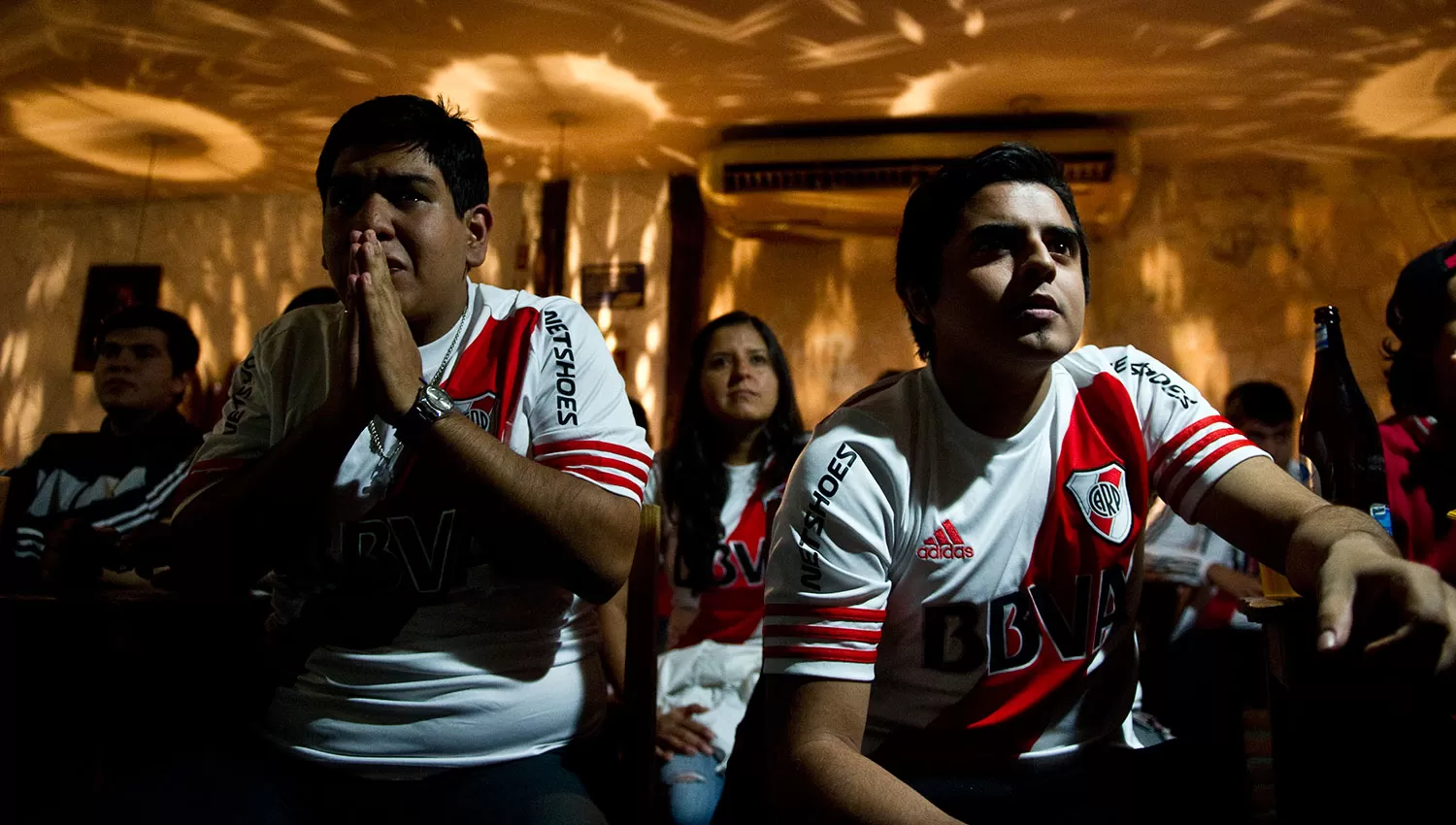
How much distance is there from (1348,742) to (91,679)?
5.17ft

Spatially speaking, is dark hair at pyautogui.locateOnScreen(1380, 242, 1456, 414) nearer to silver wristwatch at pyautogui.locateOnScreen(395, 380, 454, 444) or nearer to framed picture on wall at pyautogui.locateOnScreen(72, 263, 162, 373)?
silver wristwatch at pyautogui.locateOnScreen(395, 380, 454, 444)

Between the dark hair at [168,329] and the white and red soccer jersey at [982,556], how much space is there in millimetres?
2253

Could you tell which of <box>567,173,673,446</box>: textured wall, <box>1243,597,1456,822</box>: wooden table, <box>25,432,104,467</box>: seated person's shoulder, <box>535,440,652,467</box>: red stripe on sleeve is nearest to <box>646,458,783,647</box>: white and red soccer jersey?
<box>535,440,652,467</box>: red stripe on sleeve

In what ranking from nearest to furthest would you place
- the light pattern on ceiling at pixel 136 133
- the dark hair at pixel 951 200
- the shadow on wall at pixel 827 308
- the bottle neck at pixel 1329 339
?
the dark hair at pixel 951 200 → the bottle neck at pixel 1329 339 → the light pattern on ceiling at pixel 136 133 → the shadow on wall at pixel 827 308

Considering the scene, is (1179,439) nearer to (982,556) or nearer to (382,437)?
(982,556)

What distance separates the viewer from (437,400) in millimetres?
1049

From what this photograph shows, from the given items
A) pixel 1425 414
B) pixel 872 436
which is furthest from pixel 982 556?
pixel 1425 414

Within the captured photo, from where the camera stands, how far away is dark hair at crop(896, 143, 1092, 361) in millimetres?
1210

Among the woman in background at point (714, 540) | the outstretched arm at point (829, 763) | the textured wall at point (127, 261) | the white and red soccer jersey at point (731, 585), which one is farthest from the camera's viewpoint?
the textured wall at point (127, 261)

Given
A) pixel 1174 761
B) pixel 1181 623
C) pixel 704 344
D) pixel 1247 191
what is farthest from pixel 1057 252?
pixel 1247 191

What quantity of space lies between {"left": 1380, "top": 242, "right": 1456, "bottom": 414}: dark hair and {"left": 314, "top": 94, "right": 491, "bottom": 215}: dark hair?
1375 millimetres

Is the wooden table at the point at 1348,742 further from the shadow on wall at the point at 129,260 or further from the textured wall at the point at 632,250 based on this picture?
the shadow on wall at the point at 129,260

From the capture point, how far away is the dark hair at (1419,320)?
133 centimetres

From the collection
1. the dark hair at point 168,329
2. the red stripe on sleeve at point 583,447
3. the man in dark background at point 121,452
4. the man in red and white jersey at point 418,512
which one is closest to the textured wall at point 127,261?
the dark hair at point 168,329
